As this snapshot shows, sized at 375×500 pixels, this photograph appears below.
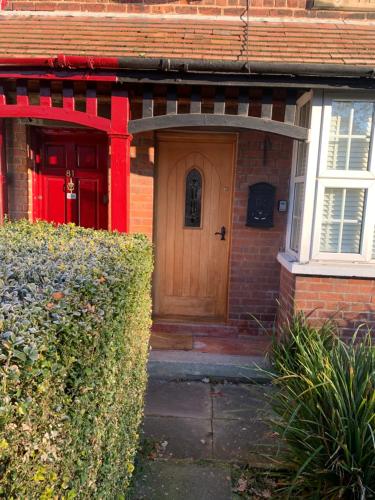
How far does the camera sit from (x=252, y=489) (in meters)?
2.57

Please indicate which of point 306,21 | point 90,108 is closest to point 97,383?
point 90,108

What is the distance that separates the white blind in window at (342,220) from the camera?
12.6 ft

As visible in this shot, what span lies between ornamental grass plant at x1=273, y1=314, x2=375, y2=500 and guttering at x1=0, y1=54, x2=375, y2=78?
7.76ft

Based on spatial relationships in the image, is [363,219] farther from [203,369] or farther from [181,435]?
[181,435]

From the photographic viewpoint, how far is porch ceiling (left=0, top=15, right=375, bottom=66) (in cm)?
366

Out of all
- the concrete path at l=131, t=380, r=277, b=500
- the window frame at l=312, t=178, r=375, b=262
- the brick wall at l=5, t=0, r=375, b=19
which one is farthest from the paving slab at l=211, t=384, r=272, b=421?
the brick wall at l=5, t=0, r=375, b=19

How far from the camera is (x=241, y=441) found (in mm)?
3049

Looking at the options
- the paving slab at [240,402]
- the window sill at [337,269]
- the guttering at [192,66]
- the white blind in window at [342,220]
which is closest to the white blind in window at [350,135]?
the white blind in window at [342,220]

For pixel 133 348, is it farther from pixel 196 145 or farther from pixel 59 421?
pixel 196 145

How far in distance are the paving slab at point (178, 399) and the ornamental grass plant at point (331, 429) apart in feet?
3.16

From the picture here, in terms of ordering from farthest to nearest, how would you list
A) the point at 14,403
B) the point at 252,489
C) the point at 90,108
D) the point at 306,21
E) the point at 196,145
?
the point at 196,145 < the point at 306,21 < the point at 90,108 < the point at 252,489 < the point at 14,403

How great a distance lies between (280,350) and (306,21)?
3670 mm

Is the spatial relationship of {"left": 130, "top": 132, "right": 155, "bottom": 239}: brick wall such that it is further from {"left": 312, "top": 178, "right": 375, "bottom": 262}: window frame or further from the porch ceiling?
{"left": 312, "top": 178, "right": 375, "bottom": 262}: window frame

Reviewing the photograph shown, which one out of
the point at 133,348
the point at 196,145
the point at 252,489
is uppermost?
the point at 196,145
